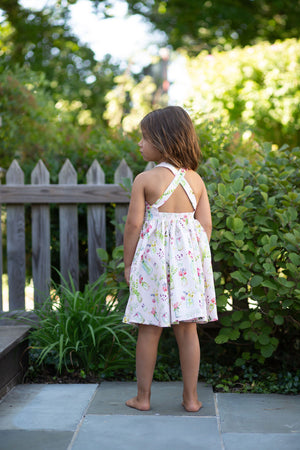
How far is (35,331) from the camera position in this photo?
11.6 ft

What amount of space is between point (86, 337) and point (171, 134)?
149 cm

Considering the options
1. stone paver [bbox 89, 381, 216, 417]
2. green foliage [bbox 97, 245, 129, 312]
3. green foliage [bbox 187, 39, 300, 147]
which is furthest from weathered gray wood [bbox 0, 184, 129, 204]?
green foliage [bbox 187, 39, 300, 147]

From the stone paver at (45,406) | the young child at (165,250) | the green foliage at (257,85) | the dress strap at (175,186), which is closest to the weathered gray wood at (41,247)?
the stone paver at (45,406)

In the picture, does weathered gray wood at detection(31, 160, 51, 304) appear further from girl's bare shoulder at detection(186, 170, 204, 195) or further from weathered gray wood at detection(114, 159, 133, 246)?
girl's bare shoulder at detection(186, 170, 204, 195)

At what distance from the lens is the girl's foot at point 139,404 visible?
280 centimetres

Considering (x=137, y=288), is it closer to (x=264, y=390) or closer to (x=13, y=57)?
(x=264, y=390)

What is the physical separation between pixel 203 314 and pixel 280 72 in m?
6.04

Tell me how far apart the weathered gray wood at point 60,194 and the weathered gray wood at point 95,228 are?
8 centimetres

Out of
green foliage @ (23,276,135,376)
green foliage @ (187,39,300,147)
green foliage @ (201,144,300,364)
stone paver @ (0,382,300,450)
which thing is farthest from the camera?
green foliage @ (187,39,300,147)

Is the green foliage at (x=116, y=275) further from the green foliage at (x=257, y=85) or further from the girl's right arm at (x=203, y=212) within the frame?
the green foliage at (x=257, y=85)

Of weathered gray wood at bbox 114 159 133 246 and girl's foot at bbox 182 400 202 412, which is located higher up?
weathered gray wood at bbox 114 159 133 246

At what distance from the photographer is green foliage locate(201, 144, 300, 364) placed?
123 inches

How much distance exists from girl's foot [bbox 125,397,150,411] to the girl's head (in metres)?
1.32

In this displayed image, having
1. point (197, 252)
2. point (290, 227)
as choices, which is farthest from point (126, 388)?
point (290, 227)
